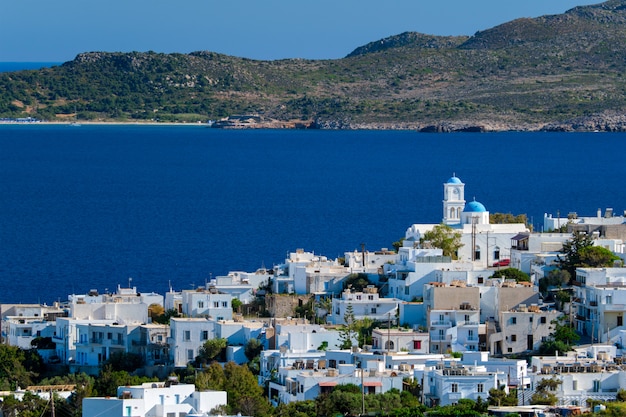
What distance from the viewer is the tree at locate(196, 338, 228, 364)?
39.7 meters

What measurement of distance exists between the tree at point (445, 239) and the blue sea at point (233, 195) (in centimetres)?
975

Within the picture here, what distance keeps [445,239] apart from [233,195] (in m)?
54.5

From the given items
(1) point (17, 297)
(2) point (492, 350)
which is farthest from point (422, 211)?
(2) point (492, 350)

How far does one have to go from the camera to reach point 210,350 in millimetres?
39719

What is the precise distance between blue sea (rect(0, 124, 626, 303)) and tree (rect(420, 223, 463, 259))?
975 cm

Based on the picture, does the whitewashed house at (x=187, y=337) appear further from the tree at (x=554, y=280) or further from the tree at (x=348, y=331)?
the tree at (x=554, y=280)

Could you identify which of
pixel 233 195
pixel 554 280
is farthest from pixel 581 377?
pixel 233 195

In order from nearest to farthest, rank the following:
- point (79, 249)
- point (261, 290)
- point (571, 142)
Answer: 1. point (261, 290)
2. point (79, 249)
3. point (571, 142)

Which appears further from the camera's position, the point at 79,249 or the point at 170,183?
the point at 170,183

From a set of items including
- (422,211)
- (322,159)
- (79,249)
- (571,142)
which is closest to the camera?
(79,249)

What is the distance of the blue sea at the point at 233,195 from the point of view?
65562 millimetres

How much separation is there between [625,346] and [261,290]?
10068 millimetres

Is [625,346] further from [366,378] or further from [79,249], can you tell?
[79,249]

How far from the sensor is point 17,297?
5547 centimetres
